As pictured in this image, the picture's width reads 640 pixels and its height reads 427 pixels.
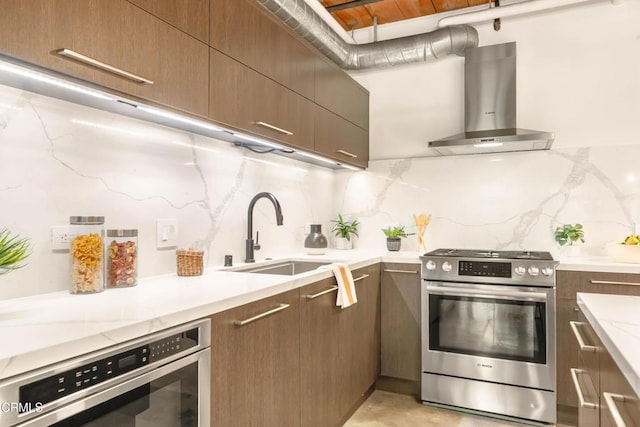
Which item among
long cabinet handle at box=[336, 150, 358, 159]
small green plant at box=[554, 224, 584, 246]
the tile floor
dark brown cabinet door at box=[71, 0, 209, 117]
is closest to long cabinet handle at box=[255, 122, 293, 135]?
dark brown cabinet door at box=[71, 0, 209, 117]

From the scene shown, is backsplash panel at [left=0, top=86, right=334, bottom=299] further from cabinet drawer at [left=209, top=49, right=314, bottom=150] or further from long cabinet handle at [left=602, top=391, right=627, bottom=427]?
long cabinet handle at [left=602, top=391, right=627, bottom=427]

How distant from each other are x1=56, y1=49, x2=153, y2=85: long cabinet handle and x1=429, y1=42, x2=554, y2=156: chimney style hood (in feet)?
7.04

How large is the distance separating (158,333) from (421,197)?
2687 millimetres

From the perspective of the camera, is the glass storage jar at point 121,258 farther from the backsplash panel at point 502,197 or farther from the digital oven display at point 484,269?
the backsplash panel at point 502,197

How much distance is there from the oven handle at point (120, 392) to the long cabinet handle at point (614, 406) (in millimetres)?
1091

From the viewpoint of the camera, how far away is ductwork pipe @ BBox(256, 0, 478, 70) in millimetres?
2594

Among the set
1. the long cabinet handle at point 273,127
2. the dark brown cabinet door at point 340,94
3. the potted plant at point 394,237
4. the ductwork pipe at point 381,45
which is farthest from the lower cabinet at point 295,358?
the ductwork pipe at point 381,45

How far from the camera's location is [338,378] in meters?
2.25

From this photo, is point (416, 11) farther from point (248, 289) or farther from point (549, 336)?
point (248, 289)

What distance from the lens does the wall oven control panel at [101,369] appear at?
820 mm

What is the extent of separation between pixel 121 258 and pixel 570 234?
2800 mm

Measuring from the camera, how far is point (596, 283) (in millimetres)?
2363

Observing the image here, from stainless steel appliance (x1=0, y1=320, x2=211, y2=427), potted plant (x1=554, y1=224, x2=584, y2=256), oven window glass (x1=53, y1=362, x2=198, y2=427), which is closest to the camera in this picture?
stainless steel appliance (x1=0, y1=320, x2=211, y2=427)

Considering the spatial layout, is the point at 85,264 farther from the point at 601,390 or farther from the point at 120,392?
the point at 601,390
